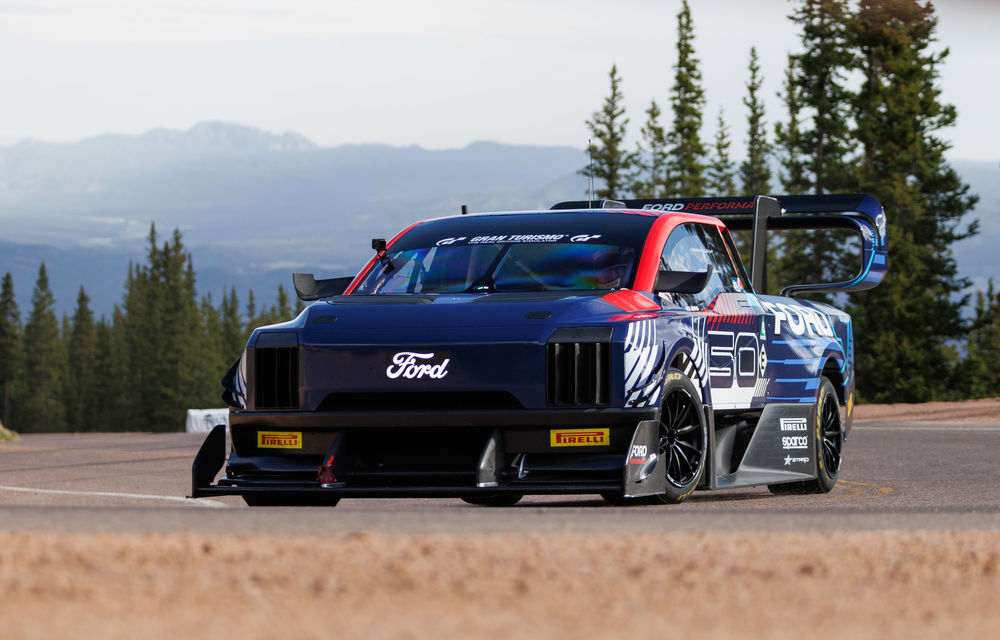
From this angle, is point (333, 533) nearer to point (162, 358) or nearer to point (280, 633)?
point (280, 633)

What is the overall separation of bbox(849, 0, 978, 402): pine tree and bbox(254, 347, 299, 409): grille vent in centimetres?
5668

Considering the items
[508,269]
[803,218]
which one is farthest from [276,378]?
[803,218]

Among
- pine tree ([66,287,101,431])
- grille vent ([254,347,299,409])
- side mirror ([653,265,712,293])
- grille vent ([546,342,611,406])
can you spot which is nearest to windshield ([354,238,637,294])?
side mirror ([653,265,712,293])

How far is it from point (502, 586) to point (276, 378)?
13.2ft

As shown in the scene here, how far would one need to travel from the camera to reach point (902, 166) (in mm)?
65562

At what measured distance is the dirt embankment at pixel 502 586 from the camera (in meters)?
4.06

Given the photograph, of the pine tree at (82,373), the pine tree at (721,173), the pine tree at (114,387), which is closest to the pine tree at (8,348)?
the pine tree at (82,373)

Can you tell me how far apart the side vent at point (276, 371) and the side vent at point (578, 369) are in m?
1.49

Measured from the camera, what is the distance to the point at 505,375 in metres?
8.02

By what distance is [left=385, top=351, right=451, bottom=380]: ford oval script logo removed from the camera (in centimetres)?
809

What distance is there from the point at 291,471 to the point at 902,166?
6078 centimetres

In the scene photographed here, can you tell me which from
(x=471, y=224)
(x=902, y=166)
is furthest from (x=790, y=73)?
(x=471, y=224)

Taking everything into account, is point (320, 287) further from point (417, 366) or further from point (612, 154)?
point (612, 154)

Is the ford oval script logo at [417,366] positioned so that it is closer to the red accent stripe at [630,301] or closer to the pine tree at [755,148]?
the red accent stripe at [630,301]
